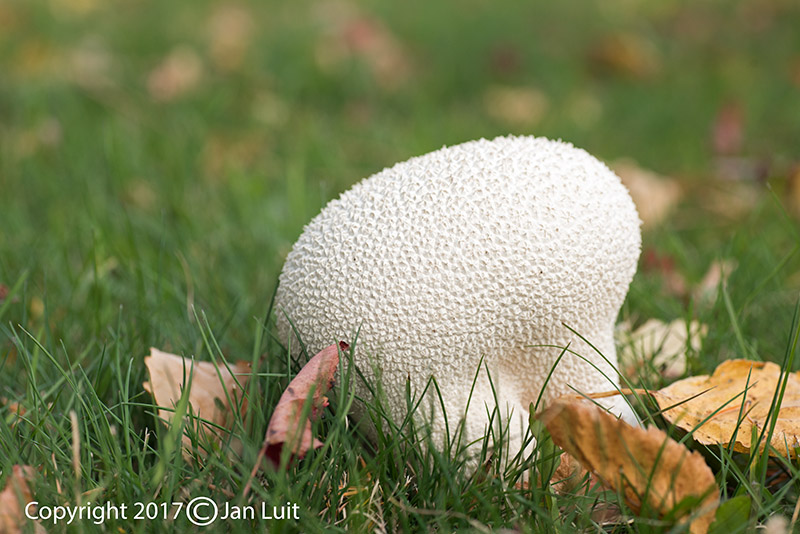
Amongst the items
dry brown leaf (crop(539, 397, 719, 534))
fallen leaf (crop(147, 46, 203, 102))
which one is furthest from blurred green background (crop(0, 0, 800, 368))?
dry brown leaf (crop(539, 397, 719, 534))

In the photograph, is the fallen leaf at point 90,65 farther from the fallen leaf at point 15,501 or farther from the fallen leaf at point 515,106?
the fallen leaf at point 15,501

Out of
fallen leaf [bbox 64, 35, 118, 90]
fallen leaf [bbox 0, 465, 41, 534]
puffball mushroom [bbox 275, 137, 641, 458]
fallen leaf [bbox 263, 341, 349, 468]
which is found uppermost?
fallen leaf [bbox 64, 35, 118, 90]

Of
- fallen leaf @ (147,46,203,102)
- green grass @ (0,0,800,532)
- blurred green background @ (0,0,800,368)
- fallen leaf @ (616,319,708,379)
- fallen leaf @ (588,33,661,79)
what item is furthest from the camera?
fallen leaf @ (588,33,661,79)

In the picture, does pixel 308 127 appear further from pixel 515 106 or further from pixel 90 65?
pixel 90 65

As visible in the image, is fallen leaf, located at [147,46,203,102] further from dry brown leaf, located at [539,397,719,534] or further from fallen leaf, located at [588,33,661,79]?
dry brown leaf, located at [539,397,719,534]

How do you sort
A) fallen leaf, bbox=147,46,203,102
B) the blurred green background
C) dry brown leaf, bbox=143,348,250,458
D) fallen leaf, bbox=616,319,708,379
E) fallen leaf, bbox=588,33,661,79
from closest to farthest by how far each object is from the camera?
dry brown leaf, bbox=143,348,250,458 < fallen leaf, bbox=616,319,708,379 < the blurred green background < fallen leaf, bbox=147,46,203,102 < fallen leaf, bbox=588,33,661,79

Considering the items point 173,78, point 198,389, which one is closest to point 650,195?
point 198,389

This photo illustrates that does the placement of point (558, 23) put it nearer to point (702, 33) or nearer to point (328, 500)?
point (702, 33)
